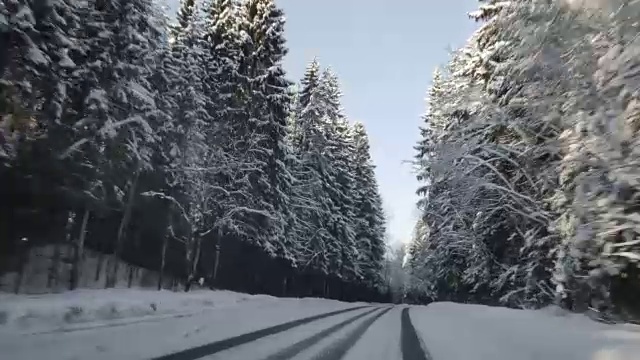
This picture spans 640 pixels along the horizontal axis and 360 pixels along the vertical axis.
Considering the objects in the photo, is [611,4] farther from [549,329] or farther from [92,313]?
[92,313]

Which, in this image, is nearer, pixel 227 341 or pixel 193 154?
pixel 227 341

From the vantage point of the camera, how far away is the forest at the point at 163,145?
54.2 feet

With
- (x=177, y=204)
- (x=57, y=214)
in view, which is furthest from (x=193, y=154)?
(x=57, y=214)

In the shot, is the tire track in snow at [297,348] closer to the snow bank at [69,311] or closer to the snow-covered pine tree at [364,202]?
the snow bank at [69,311]

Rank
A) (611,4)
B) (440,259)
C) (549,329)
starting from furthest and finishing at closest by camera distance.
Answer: (440,259) < (549,329) < (611,4)

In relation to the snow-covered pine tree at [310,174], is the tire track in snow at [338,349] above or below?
below

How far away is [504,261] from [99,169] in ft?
63.5

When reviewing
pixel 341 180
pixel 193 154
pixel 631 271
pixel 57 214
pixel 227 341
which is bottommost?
pixel 227 341

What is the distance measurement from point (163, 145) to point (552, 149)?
19161mm

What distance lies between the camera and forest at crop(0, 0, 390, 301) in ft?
54.2

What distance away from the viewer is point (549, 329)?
14094 mm

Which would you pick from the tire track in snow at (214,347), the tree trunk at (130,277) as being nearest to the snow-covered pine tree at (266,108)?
the tree trunk at (130,277)

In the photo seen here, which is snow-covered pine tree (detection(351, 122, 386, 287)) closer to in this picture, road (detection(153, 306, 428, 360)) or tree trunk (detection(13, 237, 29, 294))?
tree trunk (detection(13, 237, 29, 294))

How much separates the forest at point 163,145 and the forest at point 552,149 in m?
10.6
